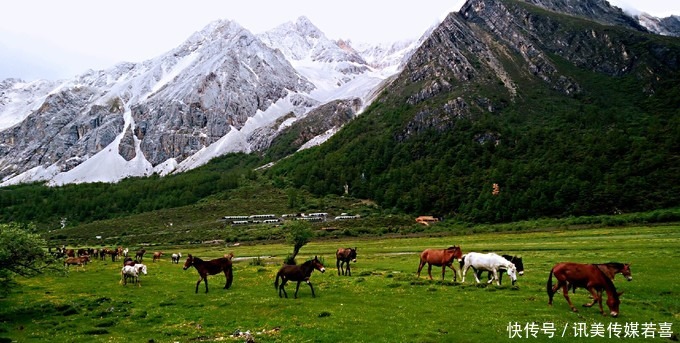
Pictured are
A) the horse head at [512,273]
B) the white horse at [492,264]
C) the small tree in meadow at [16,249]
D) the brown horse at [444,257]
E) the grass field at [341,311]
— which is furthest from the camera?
the brown horse at [444,257]

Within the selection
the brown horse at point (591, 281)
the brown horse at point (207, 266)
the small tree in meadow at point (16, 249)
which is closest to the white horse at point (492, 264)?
the brown horse at point (591, 281)

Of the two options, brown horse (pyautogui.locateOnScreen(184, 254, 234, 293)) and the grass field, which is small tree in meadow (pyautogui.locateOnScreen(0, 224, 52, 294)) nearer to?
the grass field

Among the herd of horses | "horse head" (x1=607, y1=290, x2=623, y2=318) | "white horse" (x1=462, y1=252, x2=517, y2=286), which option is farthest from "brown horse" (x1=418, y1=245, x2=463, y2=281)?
"horse head" (x1=607, y1=290, x2=623, y2=318)

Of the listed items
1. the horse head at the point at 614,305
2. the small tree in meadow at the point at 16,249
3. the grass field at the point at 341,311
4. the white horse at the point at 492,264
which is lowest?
the grass field at the point at 341,311

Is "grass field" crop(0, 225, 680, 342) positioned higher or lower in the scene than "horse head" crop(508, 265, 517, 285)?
lower

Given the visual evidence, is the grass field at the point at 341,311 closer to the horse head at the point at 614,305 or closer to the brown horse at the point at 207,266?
the horse head at the point at 614,305

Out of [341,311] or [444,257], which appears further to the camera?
[444,257]

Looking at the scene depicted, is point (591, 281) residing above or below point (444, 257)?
above

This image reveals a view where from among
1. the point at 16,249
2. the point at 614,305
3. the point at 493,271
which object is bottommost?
the point at 614,305

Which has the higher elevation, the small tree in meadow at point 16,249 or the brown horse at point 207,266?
the small tree in meadow at point 16,249

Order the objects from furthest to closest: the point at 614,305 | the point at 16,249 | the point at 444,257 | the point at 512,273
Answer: the point at 444,257 < the point at 512,273 < the point at 16,249 < the point at 614,305

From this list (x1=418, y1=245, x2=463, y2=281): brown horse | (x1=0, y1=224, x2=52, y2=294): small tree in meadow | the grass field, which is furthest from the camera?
(x1=418, y1=245, x2=463, y2=281): brown horse

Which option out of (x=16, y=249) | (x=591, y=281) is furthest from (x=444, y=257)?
(x=16, y=249)

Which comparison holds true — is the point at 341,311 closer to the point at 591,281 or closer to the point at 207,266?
the point at 591,281
